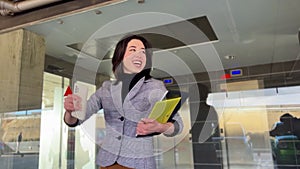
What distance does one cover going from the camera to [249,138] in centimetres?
244

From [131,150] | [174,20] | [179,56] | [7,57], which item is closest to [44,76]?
[7,57]

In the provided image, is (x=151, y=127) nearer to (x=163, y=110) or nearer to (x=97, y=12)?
(x=163, y=110)

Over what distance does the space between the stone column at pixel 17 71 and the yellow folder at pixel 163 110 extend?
1046 mm

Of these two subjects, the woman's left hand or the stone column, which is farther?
the stone column

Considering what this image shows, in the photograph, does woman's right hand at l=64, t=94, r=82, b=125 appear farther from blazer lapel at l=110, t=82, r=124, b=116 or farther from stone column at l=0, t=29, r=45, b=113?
stone column at l=0, t=29, r=45, b=113

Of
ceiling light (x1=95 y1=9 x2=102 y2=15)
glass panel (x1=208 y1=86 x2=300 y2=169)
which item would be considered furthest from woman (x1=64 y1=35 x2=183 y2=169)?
glass panel (x1=208 y1=86 x2=300 y2=169)

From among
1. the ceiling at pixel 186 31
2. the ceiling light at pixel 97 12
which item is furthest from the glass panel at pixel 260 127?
the ceiling light at pixel 97 12

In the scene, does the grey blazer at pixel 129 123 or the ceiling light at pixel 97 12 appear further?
the ceiling light at pixel 97 12

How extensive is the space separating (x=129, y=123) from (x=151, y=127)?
10 cm

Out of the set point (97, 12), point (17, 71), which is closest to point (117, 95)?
point (97, 12)

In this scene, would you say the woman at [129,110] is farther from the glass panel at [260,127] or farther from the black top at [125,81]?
the glass panel at [260,127]

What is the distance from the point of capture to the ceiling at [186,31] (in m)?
1.36

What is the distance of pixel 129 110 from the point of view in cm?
70

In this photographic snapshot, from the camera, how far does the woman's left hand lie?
606 mm
